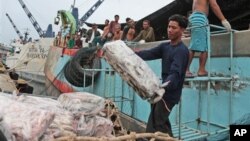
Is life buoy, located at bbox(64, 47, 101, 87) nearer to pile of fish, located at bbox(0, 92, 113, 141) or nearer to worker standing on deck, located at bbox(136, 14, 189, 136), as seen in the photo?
worker standing on deck, located at bbox(136, 14, 189, 136)

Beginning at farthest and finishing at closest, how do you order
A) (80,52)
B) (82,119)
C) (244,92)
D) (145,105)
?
(80,52) → (145,105) → (244,92) → (82,119)

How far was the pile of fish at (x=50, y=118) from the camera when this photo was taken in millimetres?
2174

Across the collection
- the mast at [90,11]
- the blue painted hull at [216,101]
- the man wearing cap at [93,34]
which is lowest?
the blue painted hull at [216,101]

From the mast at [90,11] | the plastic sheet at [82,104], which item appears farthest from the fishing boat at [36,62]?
the mast at [90,11]

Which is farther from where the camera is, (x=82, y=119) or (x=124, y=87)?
(x=124, y=87)

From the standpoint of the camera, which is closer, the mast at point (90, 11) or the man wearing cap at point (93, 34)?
the man wearing cap at point (93, 34)

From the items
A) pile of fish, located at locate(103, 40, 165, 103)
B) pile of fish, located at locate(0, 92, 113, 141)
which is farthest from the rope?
pile of fish, located at locate(103, 40, 165, 103)

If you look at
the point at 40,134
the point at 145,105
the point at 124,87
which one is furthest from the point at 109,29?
the point at 40,134

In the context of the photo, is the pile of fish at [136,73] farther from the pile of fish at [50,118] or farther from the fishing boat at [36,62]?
the fishing boat at [36,62]

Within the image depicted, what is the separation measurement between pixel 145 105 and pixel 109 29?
16.2 ft

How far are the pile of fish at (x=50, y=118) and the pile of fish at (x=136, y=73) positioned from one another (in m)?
0.35

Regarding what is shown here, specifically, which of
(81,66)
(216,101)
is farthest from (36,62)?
(216,101)

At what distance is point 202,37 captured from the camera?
4773 mm

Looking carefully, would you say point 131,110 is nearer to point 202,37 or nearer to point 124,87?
point 124,87
